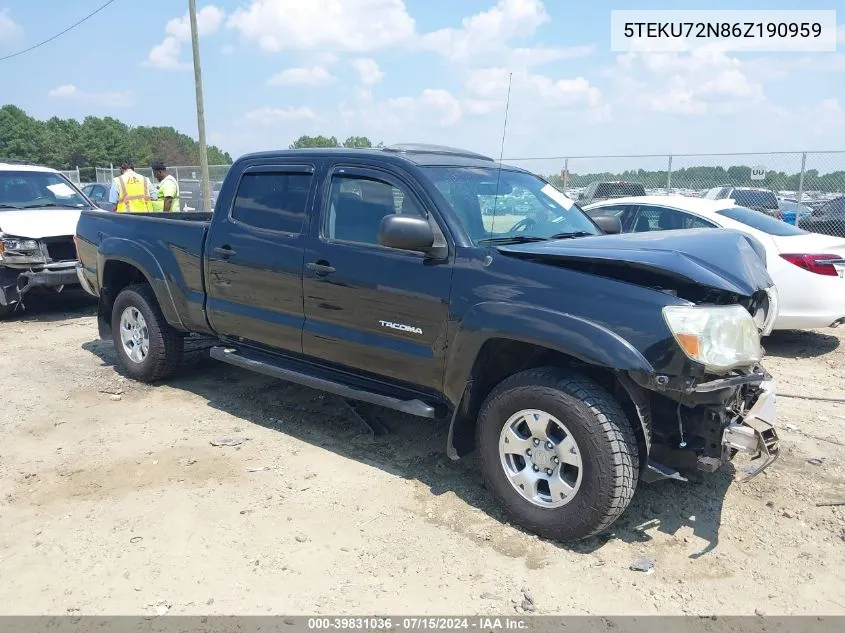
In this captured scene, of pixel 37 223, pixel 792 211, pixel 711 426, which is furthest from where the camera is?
pixel 792 211

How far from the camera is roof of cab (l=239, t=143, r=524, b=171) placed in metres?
4.24

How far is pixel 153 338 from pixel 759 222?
6219 millimetres

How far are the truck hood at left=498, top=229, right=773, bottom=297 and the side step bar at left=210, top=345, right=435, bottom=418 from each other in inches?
40.5

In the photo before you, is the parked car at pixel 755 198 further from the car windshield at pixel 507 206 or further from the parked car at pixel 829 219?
the car windshield at pixel 507 206

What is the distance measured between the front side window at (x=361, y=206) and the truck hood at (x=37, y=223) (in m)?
5.69

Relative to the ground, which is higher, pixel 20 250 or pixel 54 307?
pixel 20 250

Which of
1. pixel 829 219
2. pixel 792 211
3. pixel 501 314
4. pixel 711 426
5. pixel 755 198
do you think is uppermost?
pixel 755 198

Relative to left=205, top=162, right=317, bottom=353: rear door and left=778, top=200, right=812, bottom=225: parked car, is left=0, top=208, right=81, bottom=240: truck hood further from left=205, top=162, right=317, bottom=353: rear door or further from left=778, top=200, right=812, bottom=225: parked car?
left=778, top=200, right=812, bottom=225: parked car

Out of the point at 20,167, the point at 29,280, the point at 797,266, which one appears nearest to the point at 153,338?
the point at 29,280

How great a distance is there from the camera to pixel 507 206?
4.22 meters

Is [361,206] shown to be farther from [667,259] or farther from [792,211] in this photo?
Result: [792,211]

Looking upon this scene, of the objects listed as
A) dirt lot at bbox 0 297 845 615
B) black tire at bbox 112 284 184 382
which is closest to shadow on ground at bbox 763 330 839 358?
dirt lot at bbox 0 297 845 615
